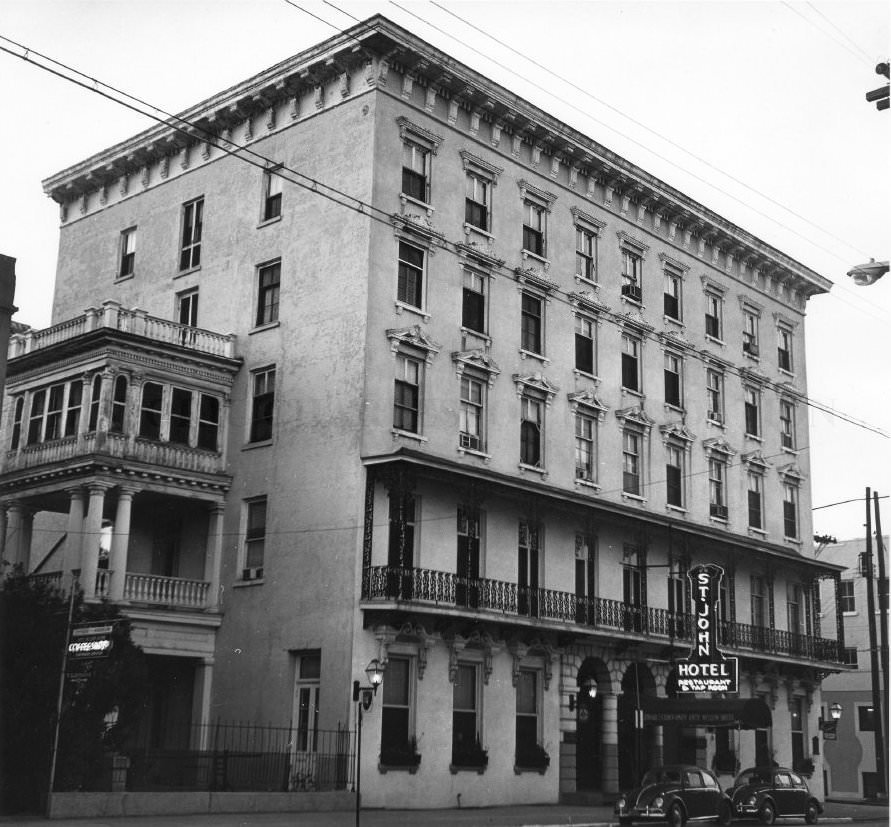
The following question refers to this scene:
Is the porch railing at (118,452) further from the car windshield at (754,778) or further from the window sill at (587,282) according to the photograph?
the car windshield at (754,778)

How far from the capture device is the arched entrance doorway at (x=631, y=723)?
1612 inches

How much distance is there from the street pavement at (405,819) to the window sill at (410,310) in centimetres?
1346

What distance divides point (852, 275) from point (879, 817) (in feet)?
97.4

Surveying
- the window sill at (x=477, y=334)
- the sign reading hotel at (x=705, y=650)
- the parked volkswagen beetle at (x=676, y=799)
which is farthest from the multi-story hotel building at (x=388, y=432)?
the parked volkswagen beetle at (x=676, y=799)

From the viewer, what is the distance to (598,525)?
40.6m

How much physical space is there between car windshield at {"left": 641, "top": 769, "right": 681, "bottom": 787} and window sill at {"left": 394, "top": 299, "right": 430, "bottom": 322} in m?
14.1

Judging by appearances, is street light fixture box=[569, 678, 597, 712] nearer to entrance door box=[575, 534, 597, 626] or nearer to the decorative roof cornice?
entrance door box=[575, 534, 597, 626]

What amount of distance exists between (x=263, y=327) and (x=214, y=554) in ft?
22.2

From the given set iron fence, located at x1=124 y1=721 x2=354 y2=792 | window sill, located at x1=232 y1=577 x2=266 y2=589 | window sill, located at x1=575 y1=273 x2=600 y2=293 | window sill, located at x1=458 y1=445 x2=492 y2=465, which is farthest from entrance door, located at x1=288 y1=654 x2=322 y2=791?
window sill, located at x1=575 y1=273 x2=600 y2=293

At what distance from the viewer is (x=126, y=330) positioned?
115 feet

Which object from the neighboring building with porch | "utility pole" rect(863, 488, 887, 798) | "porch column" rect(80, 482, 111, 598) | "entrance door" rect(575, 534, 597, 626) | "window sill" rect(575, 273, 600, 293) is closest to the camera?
"porch column" rect(80, 482, 111, 598)

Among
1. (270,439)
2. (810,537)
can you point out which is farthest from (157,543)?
(810,537)


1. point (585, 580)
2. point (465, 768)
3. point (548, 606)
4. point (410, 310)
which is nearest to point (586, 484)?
point (585, 580)

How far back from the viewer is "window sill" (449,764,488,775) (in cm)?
3409
